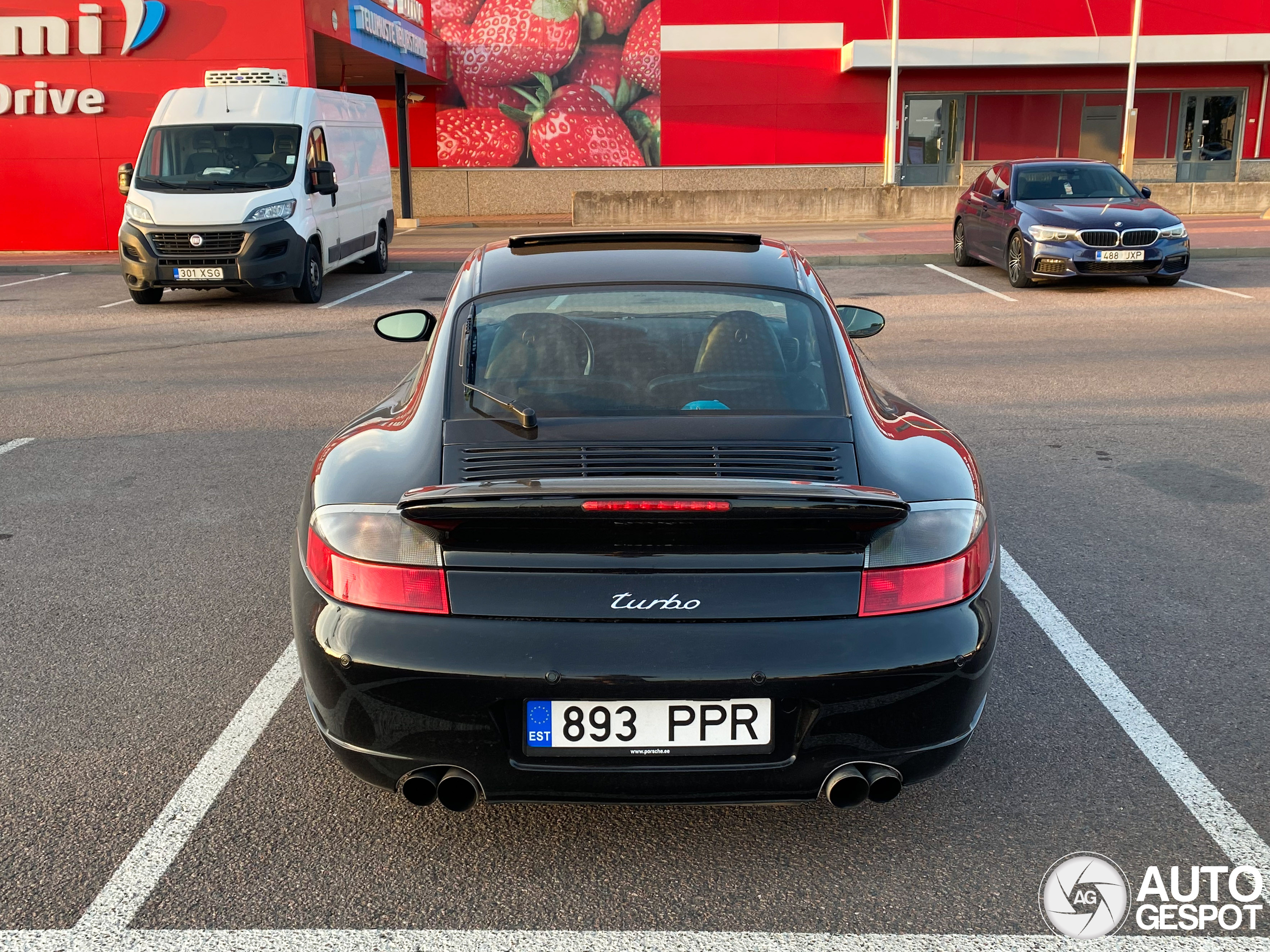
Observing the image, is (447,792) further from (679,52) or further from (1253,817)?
(679,52)

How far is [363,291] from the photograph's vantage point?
624 inches

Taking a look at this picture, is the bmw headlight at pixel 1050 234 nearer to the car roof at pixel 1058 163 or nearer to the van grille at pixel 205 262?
the car roof at pixel 1058 163

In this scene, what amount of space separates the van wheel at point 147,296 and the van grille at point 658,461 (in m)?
A: 12.8

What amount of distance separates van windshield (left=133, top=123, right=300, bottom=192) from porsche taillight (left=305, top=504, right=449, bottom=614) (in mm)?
12122

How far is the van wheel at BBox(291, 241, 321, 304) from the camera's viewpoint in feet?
46.6

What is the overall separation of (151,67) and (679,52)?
16.8 metres

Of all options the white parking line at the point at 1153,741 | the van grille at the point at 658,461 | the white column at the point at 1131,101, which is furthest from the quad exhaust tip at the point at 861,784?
the white column at the point at 1131,101

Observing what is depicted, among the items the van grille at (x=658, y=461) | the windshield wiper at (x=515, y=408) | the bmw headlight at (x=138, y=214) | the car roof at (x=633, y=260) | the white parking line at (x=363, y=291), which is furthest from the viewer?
the white parking line at (x=363, y=291)

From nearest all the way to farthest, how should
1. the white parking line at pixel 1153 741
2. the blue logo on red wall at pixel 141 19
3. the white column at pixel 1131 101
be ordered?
the white parking line at pixel 1153 741
the blue logo on red wall at pixel 141 19
the white column at pixel 1131 101

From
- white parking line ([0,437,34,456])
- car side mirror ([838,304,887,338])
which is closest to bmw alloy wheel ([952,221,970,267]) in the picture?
white parking line ([0,437,34,456])

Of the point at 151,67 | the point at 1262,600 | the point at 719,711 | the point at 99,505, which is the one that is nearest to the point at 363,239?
the point at 151,67

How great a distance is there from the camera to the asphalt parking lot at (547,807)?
2732 millimetres

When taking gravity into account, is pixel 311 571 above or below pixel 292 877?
above

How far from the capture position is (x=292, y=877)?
282cm
